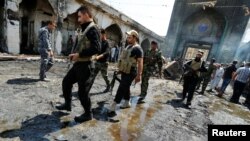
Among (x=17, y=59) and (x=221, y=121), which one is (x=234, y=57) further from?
(x=17, y=59)

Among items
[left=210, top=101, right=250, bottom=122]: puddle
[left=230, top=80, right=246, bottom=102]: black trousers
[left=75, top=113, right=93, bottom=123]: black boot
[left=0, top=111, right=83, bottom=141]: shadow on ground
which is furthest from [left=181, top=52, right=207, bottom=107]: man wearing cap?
[left=230, top=80, right=246, bottom=102]: black trousers

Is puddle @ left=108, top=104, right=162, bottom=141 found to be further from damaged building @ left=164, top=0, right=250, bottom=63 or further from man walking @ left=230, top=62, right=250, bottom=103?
damaged building @ left=164, top=0, right=250, bottom=63

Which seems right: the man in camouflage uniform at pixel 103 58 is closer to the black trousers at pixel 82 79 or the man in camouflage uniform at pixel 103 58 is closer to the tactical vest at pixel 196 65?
the black trousers at pixel 82 79

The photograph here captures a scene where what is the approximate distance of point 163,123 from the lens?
397cm

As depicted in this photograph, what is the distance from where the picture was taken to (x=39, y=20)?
12188 mm

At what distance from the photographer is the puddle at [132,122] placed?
307 centimetres

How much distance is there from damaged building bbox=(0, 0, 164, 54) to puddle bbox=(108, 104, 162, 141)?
13.8ft

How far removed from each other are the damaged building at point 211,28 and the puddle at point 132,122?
705 inches

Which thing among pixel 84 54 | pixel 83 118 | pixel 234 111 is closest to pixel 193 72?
pixel 234 111

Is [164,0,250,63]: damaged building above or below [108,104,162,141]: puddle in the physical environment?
above

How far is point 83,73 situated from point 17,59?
21.3 feet

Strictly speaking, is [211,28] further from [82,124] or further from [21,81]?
[82,124]

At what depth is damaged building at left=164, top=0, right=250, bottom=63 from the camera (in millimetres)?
19359

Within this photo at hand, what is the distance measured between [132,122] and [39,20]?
1088cm
